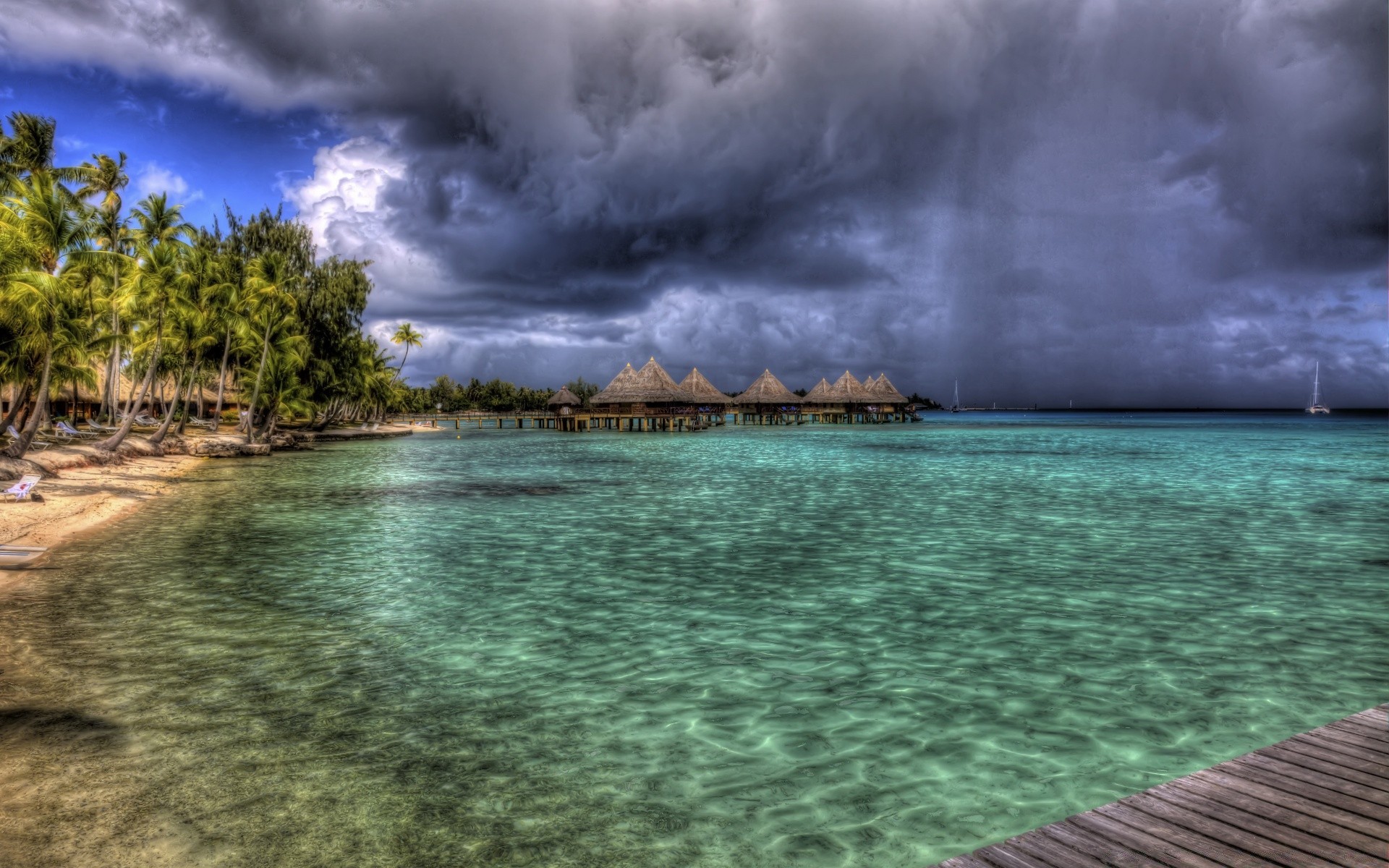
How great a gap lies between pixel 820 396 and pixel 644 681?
65.6m

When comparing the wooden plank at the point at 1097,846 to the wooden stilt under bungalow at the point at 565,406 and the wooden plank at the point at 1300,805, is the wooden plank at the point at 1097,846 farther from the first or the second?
the wooden stilt under bungalow at the point at 565,406

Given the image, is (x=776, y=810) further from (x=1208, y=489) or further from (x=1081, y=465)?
(x=1081, y=465)

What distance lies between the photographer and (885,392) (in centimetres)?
7219

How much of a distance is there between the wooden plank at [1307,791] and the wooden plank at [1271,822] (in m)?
0.20

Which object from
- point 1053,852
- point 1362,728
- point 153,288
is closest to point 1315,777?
point 1362,728

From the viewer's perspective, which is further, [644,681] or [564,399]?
[564,399]

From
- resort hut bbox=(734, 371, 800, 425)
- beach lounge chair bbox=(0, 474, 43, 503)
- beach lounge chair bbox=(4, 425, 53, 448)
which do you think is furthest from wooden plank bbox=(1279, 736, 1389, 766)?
resort hut bbox=(734, 371, 800, 425)

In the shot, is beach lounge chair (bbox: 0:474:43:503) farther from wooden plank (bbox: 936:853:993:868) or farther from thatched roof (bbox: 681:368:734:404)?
thatched roof (bbox: 681:368:734:404)

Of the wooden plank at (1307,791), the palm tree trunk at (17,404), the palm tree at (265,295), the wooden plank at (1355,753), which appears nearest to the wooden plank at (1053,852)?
the wooden plank at (1307,791)

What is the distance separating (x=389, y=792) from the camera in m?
3.88

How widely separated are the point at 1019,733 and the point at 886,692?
951 millimetres

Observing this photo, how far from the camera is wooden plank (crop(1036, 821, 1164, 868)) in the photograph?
8.38 ft

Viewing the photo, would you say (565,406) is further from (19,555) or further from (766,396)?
(19,555)

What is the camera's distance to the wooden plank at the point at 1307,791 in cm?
284
